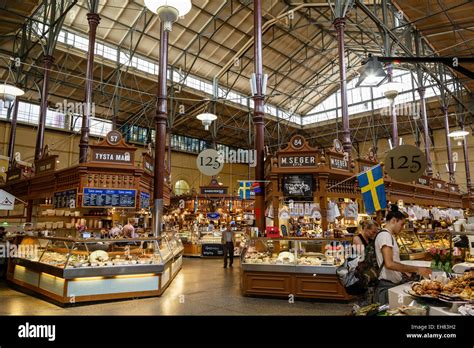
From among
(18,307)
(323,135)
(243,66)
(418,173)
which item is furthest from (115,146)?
(323,135)

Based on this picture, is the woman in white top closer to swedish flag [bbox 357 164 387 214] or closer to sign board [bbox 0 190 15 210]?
swedish flag [bbox 357 164 387 214]

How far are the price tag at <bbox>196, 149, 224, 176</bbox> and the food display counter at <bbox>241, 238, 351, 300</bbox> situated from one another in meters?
1.76

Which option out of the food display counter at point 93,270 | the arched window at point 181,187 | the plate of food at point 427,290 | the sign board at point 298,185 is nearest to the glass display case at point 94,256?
the food display counter at point 93,270

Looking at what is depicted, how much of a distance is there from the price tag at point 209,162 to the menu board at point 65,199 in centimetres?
386

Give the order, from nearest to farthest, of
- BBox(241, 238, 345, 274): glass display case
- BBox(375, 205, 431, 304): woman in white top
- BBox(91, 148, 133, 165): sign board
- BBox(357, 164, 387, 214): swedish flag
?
BBox(375, 205, 431, 304): woman in white top, BBox(357, 164, 387, 214): swedish flag, BBox(241, 238, 345, 274): glass display case, BBox(91, 148, 133, 165): sign board

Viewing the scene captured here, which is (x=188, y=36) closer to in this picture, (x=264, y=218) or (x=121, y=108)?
(x=121, y=108)

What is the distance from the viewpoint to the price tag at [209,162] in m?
7.08

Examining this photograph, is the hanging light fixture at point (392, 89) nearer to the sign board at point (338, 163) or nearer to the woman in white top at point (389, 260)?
the sign board at point (338, 163)

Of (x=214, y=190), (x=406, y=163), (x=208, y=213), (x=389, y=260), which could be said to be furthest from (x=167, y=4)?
(x=214, y=190)

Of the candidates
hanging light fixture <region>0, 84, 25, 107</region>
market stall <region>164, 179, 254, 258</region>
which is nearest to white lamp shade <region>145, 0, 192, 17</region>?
hanging light fixture <region>0, 84, 25, 107</region>

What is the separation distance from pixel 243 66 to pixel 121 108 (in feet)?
28.7

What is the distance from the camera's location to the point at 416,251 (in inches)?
277

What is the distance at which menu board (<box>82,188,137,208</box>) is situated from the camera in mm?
8258
